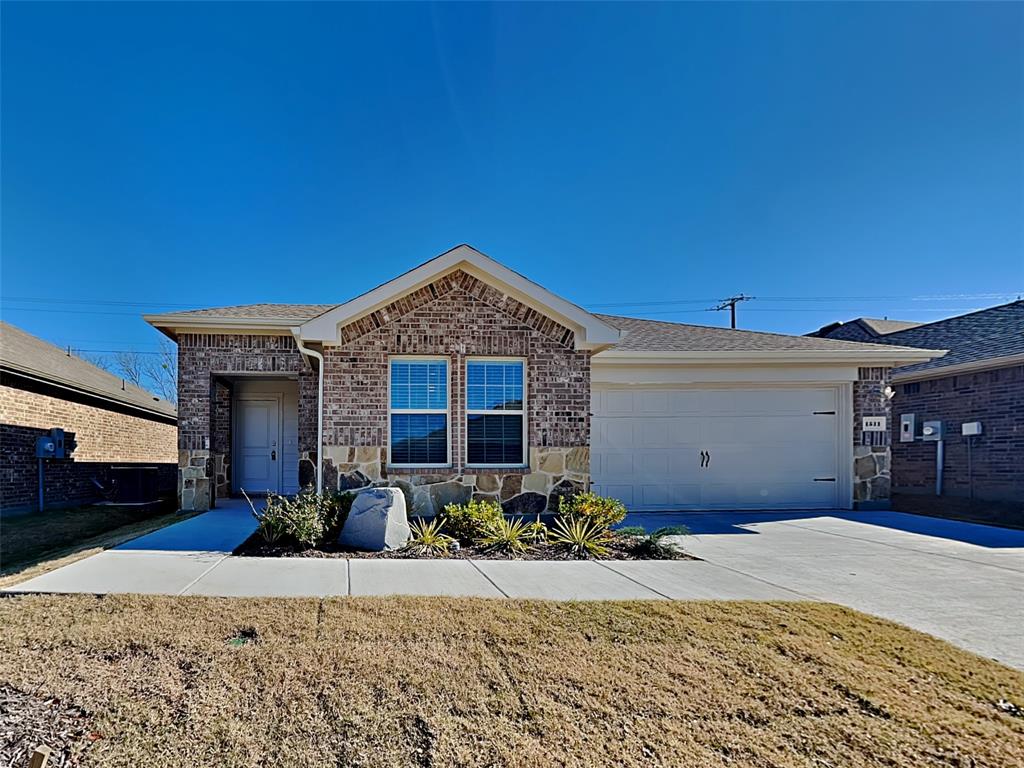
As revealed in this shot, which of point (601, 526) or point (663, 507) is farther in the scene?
point (663, 507)

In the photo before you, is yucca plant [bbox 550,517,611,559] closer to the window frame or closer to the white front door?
the window frame

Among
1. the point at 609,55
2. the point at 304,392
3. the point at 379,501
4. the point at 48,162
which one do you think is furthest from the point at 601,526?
the point at 48,162

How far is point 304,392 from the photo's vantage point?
33.6 ft

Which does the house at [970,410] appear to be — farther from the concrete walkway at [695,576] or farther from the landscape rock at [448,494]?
the landscape rock at [448,494]

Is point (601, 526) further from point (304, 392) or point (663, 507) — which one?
point (304, 392)

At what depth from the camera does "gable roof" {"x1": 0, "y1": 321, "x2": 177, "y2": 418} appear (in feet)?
35.2

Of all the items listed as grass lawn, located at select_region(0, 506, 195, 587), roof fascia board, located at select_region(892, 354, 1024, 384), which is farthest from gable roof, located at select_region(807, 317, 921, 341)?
grass lawn, located at select_region(0, 506, 195, 587)

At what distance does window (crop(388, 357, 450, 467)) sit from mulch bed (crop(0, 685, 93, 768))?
19.0 feet

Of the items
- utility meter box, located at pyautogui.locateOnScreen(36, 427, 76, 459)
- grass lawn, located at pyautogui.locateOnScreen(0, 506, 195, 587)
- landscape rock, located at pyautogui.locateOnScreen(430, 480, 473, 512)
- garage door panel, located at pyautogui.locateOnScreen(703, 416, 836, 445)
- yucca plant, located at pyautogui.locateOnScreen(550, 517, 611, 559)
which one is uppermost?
garage door panel, located at pyautogui.locateOnScreen(703, 416, 836, 445)

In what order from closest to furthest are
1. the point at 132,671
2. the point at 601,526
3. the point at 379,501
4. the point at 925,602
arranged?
the point at 132,671
the point at 925,602
the point at 379,501
the point at 601,526

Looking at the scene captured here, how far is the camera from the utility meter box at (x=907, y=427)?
1370 centimetres

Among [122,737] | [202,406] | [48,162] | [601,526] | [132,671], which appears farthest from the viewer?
[48,162]

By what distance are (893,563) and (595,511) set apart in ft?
12.4

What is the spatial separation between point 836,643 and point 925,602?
192cm
